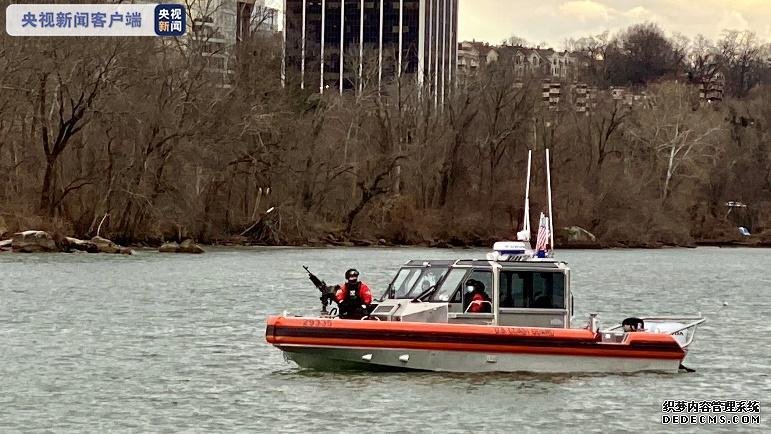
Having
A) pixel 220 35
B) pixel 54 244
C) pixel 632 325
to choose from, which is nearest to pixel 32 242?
pixel 54 244

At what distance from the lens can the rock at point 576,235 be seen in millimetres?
100188

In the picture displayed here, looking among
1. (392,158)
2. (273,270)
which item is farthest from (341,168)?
(273,270)

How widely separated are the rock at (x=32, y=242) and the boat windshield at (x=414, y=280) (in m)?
43.0

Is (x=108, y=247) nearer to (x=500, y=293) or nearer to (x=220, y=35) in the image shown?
(x=220, y=35)

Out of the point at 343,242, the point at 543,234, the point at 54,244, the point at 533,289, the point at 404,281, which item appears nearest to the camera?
the point at 533,289

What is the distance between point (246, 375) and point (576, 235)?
73464 mm

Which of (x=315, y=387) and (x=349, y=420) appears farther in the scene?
(x=315, y=387)

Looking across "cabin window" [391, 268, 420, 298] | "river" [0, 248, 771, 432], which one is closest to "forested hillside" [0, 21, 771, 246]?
"river" [0, 248, 771, 432]

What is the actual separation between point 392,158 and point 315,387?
229 feet

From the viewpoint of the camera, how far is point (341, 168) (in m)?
93.1

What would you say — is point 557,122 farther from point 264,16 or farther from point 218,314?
point 218,314

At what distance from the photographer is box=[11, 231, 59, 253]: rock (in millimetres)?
67938

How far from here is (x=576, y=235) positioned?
10062 cm

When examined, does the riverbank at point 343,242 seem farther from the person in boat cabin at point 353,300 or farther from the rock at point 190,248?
the person in boat cabin at point 353,300
